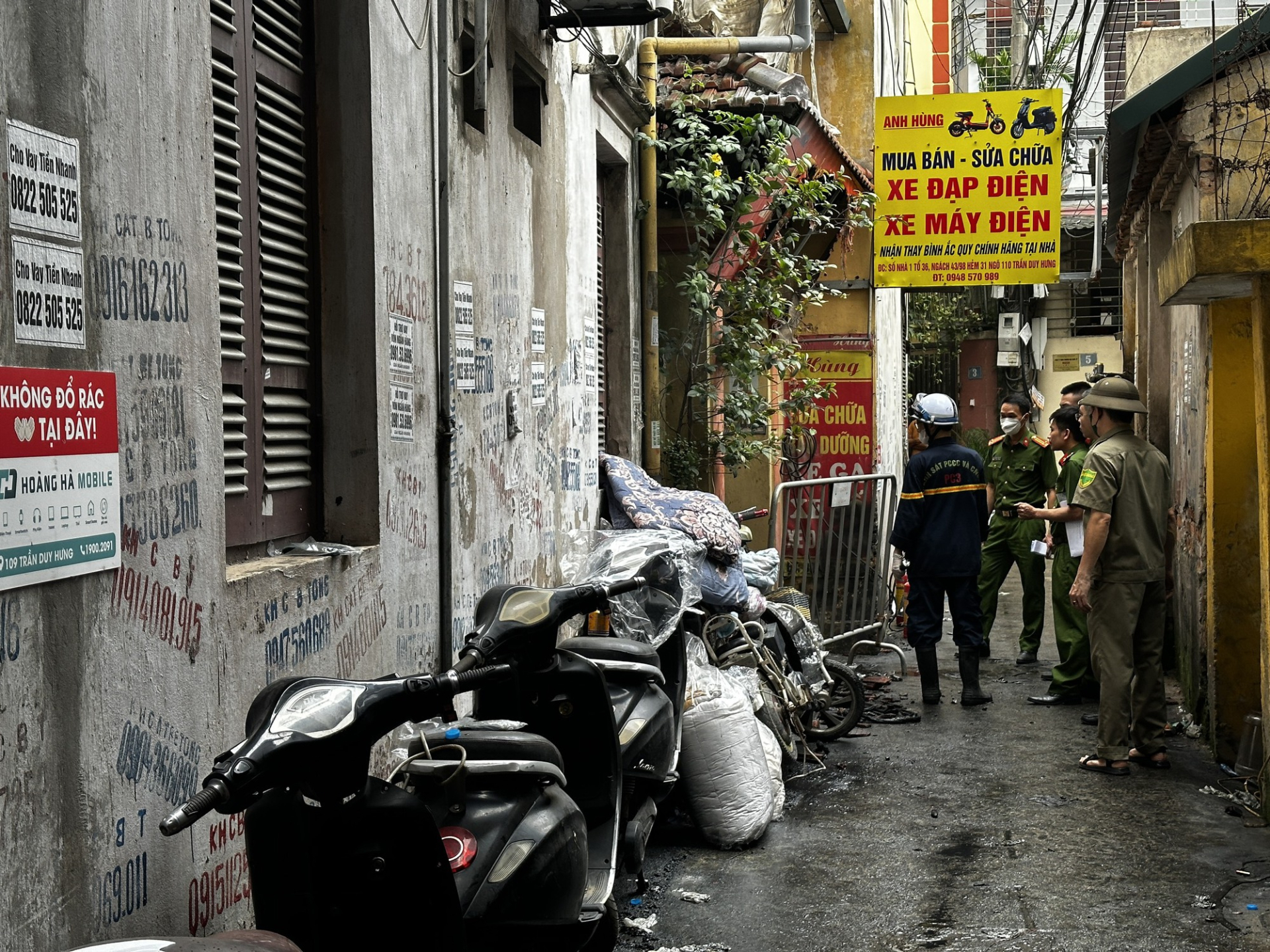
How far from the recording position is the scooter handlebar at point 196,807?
2.21 meters

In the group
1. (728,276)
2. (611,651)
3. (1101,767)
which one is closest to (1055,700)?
(1101,767)

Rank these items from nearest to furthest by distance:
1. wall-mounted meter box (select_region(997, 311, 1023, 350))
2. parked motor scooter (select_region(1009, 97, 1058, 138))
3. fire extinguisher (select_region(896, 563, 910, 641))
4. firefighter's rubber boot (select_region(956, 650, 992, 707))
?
firefighter's rubber boot (select_region(956, 650, 992, 707)), parked motor scooter (select_region(1009, 97, 1058, 138)), fire extinguisher (select_region(896, 563, 910, 641)), wall-mounted meter box (select_region(997, 311, 1023, 350))

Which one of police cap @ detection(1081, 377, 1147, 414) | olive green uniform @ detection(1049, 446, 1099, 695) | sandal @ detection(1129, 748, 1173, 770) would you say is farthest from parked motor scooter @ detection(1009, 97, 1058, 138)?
sandal @ detection(1129, 748, 1173, 770)

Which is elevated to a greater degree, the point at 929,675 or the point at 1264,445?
the point at 1264,445

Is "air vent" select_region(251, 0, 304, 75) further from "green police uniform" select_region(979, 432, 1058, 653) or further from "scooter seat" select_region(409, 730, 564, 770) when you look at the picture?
"green police uniform" select_region(979, 432, 1058, 653)

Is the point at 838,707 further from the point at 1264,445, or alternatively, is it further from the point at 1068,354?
the point at 1068,354

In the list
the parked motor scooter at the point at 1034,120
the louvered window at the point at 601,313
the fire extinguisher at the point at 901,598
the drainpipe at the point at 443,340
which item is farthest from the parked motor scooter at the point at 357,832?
the parked motor scooter at the point at 1034,120

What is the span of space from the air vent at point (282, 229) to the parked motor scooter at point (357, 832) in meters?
1.72

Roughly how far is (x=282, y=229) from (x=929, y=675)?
20.5ft

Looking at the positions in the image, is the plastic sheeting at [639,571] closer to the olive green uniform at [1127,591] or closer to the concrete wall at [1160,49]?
the olive green uniform at [1127,591]

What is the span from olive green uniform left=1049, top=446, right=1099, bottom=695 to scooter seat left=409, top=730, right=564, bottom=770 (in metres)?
6.41

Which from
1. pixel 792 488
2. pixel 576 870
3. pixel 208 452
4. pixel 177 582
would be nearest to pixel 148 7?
pixel 208 452

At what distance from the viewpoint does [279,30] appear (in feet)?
14.3

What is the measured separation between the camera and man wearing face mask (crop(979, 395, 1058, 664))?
10.8m
